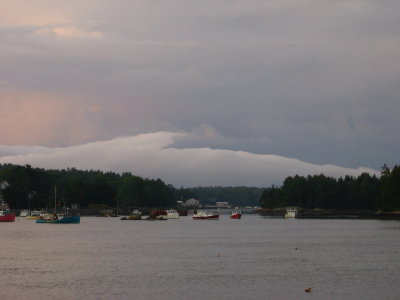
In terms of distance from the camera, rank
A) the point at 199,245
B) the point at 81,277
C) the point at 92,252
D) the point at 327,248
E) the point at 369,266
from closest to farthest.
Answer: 1. the point at 81,277
2. the point at 369,266
3. the point at 92,252
4. the point at 327,248
5. the point at 199,245

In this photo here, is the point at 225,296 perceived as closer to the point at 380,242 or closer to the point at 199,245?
the point at 199,245

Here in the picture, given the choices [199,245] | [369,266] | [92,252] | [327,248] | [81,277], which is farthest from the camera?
[199,245]

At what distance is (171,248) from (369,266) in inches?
1684

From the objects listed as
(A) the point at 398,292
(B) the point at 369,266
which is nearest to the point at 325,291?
(A) the point at 398,292

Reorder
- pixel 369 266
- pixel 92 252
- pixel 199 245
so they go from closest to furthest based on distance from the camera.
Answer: pixel 369 266
pixel 92 252
pixel 199 245

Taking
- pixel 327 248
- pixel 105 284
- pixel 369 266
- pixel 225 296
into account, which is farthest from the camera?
pixel 327 248

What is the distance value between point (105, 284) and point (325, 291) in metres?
21.4

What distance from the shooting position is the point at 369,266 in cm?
9300

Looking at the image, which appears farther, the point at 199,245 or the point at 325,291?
the point at 199,245

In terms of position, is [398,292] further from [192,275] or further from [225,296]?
[192,275]

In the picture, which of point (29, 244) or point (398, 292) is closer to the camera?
point (398, 292)

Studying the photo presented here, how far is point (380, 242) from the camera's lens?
141 meters

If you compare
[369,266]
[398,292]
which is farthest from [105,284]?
[369,266]

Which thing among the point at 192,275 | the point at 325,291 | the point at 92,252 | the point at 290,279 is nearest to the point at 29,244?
the point at 92,252
